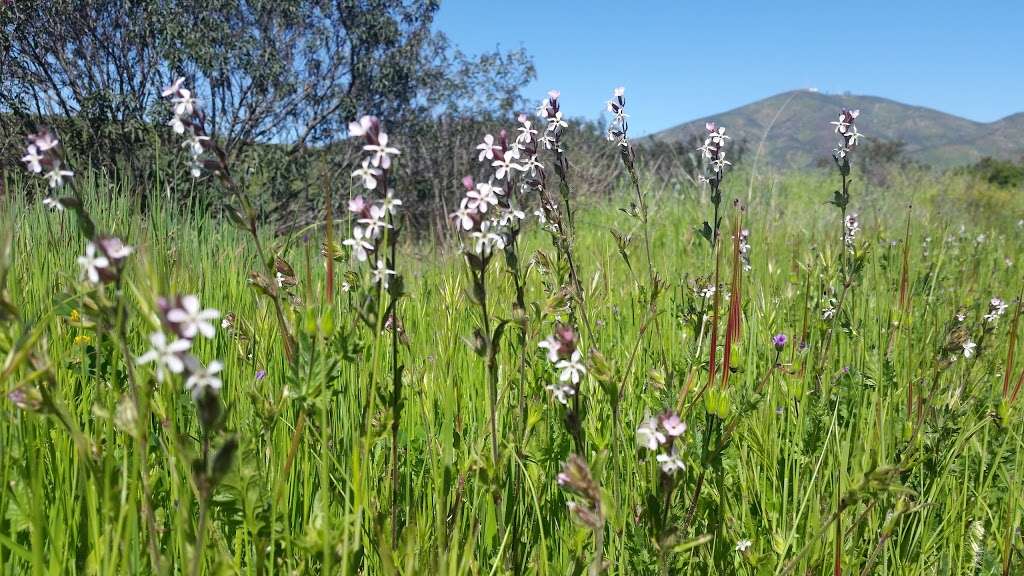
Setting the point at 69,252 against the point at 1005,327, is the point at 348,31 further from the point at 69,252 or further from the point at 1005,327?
the point at 1005,327

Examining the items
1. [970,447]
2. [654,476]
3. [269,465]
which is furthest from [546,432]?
[970,447]

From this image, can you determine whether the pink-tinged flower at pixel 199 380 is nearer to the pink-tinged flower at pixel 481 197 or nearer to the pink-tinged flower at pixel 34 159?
the pink-tinged flower at pixel 34 159

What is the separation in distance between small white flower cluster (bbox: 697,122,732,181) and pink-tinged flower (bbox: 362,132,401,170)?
128 centimetres

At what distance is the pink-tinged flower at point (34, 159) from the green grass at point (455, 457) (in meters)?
0.11

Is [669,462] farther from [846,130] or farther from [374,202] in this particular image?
[846,130]

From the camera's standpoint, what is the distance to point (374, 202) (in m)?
1.23

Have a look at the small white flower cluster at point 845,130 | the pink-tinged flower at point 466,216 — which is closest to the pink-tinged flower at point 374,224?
the pink-tinged flower at point 466,216

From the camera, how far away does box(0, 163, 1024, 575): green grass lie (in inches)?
43.6

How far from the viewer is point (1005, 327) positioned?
11.8 ft

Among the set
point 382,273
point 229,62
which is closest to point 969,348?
point 382,273

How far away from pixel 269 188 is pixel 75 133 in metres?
2.99

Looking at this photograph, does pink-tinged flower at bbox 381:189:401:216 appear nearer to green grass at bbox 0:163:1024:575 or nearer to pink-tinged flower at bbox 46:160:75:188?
green grass at bbox 0:163:1024:575

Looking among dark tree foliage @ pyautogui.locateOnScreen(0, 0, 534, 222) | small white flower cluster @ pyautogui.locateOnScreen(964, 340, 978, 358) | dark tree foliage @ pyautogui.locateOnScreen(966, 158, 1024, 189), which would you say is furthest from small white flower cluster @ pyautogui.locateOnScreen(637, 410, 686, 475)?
dark tree foliage @ pyautogui.locateOnScreen(966, 158, 1024, 189)

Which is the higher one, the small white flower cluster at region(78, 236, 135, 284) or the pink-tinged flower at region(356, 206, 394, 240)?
the pink-tinged flower at region(356, 206, 394, 240)
